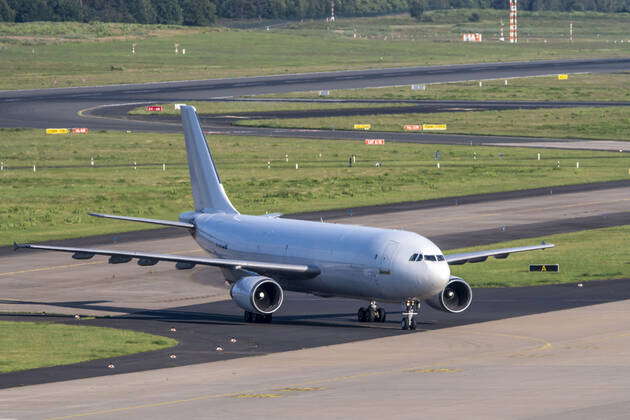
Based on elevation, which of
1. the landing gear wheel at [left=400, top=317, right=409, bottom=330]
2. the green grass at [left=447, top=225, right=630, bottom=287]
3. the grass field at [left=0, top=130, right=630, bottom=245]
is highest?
the landing gear wheel at [left=400, top=317, right=409, bottom=330]

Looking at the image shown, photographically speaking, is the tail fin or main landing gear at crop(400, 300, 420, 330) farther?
the tail fin

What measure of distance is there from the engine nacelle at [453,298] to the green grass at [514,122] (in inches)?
3858

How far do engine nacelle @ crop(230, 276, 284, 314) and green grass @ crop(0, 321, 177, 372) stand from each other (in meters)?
4.58

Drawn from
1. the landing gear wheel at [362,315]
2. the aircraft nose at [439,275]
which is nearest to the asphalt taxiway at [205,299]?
the landing gear wheel at [362,315]

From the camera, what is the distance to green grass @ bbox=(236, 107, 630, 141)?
154750 mm

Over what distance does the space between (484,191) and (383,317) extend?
52679 mm

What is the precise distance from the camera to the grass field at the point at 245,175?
96.6 metres

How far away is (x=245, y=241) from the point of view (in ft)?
196

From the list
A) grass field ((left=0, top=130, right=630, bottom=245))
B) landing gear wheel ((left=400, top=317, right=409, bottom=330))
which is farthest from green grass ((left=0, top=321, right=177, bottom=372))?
grass field ((left=0, top=130, right=630, bottom=245))

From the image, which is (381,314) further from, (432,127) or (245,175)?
(432,127)

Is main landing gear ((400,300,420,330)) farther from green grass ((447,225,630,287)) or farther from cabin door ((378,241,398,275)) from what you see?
green grass ((447,225,630,287))

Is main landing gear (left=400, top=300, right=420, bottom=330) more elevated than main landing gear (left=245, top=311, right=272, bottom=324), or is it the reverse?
main landing gear (left=400, top=300, right=420, bottom=330)

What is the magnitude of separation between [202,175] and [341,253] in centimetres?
1320

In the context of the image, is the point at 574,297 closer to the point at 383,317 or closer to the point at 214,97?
the point at 383,317
